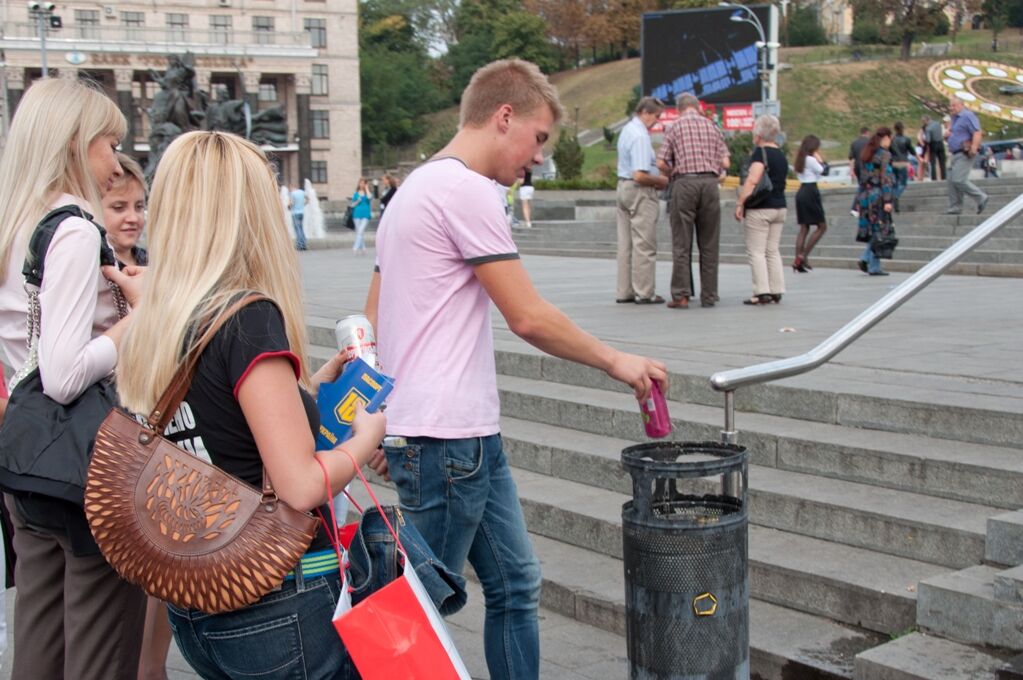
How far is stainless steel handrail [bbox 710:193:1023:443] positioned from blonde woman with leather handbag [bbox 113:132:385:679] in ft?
4.83

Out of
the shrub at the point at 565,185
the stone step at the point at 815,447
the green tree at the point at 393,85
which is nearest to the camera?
the stone step at the point at 815,447

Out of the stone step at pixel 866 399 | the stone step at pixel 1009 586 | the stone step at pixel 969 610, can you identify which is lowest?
the stone step at pixel 969 610

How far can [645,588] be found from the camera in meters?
3.30

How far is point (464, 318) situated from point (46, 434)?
114cm

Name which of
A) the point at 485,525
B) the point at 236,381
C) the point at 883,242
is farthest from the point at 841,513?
the point at 883,242

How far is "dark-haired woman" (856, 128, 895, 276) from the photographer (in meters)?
14.0

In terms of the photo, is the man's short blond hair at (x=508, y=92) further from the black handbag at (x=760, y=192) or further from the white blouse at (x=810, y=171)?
the white blouse at (x=810, y=171)

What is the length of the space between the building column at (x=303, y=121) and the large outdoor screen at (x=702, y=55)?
32.8 meters

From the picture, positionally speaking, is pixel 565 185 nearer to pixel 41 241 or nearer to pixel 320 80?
pixel 320 80

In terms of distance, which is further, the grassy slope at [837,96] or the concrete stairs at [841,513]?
the grassy slope at [837,96]

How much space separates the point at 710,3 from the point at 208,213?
291 feet

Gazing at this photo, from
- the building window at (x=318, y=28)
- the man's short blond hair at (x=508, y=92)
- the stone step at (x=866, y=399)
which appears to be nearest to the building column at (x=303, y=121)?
the building window at (x=318, y=28)

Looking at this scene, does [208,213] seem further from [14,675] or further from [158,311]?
[14,675]

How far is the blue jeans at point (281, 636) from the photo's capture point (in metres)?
2.38
